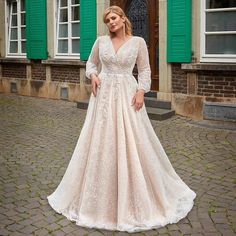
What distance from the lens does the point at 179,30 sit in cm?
922

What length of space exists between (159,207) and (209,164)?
2.04 metres

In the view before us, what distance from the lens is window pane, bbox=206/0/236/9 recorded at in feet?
28.6

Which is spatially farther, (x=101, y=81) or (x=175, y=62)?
(x=175, y=62)

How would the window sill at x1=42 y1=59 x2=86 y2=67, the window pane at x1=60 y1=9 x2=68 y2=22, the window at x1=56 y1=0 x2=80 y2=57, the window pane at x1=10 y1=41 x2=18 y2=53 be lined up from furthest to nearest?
the window pane at x1=10 y1=41 x2=18 y2=53 → the window pane at x1=60 y1=9 x2=68 y2=22 → the window at x1=56 y1=0 x2=80 y2=57 → the window sill at x1=42 y1=59 x2=86 y2=67

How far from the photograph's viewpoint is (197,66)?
8.89 metres

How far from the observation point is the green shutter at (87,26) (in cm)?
1101

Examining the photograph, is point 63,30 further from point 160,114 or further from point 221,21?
point 221,21

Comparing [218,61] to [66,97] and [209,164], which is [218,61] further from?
[66,97]

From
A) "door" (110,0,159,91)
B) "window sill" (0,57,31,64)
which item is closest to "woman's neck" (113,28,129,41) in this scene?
"door" (110,0,159,91)

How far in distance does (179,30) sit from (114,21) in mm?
5602

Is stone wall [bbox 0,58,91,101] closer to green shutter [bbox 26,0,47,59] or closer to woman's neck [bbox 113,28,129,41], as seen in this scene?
green shutter [bbox 26,0,47,59]

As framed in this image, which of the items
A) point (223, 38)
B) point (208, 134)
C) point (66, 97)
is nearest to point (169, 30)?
point (223, 38)

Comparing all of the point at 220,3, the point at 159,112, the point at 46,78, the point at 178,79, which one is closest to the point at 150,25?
the point at 178,79

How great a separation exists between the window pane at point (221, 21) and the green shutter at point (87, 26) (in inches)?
123
